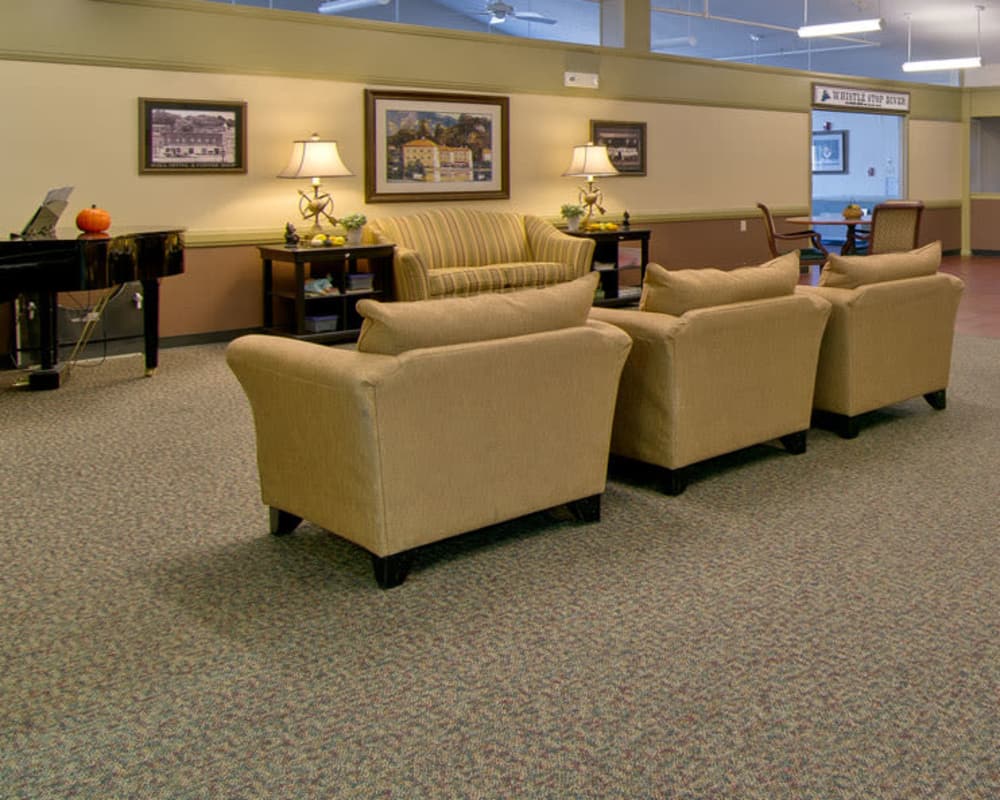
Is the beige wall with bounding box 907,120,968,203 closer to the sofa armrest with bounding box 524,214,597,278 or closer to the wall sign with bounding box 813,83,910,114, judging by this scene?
the wall sign with bounding box 813,83,910,114

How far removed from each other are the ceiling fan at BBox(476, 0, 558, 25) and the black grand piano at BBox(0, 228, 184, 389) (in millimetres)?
4446

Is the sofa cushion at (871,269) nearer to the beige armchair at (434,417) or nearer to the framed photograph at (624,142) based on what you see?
the beige armchair at (434,417)

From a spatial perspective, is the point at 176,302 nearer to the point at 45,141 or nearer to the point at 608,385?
the point at 45,141

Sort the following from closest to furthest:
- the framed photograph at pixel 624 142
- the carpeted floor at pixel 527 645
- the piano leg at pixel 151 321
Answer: the carpeted floor at pixel 527 645, the piano leg at pixel 151 321, the framed photograph at pixel 624 142

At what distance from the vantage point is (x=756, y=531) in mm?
3549

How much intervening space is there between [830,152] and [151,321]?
537 inches

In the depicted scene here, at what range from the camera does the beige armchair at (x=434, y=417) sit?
3025 millimetres

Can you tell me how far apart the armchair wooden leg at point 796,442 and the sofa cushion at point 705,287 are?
605 mm

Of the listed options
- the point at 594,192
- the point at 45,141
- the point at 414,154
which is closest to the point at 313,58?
the point at 414,154

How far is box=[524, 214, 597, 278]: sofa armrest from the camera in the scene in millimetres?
8828

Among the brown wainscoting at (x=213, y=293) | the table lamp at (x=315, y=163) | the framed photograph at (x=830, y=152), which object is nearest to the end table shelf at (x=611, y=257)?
the table lamp at (x=315, y=163)

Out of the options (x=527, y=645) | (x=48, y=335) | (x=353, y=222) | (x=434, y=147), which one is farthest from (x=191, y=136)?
(x=527, y=645)

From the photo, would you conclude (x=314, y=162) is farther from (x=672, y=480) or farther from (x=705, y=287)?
(x=672, y=480)

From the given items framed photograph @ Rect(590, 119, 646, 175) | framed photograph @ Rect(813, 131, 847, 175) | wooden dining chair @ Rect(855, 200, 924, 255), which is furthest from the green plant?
framed photograph @ Rect(813, 131, 847, 175)
